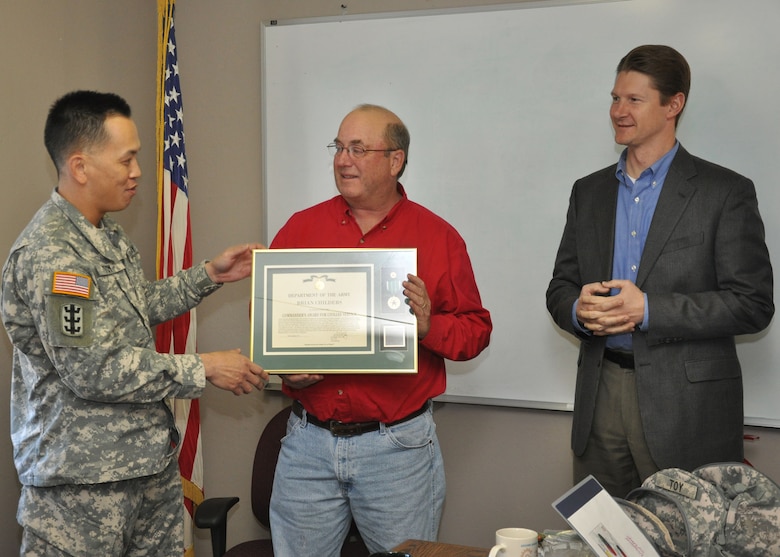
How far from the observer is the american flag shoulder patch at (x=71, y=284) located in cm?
224

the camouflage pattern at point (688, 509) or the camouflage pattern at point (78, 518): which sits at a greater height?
the camouflage pattern at point (688, 509)

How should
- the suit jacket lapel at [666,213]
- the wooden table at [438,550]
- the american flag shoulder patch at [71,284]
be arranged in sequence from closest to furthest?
the wooden table at [438,550]
the american flag shoulder patch at [71,284]
the suit jacket lapel at [666,213]

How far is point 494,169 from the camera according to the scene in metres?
3.55

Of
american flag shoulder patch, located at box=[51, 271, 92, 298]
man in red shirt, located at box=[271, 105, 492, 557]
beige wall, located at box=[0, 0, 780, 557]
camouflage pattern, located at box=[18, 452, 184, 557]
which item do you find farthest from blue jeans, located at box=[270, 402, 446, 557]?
beige wall, located at box=[0, 0, 780, 557]

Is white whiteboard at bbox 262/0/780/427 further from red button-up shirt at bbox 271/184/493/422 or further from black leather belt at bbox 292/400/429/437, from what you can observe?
black leather belt at bbox 292/400/429/437

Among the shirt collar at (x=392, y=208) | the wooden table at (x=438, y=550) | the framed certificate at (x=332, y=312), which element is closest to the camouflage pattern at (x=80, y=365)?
the framed certificate at (x=332, y=312)

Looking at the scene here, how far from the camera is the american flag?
3598 mm

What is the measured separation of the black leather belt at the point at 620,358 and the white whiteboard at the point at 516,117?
2.27 feet

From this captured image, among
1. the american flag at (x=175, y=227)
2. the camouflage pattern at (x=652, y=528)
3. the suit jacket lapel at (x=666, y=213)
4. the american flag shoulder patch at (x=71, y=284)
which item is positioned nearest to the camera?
the camouflage pattern at (x=652, y=528)

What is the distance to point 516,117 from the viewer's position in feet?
11.5

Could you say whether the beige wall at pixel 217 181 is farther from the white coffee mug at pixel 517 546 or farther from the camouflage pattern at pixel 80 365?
the white coffee mug at pixel 517 546

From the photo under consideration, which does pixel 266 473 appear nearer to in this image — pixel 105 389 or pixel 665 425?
pixel 105 389

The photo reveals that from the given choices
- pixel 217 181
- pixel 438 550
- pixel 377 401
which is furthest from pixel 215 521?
pixel 217 181

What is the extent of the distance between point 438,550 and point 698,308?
1.20 meters
